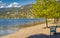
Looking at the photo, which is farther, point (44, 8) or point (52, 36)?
point (44, 8)

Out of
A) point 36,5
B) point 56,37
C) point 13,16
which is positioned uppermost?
point 36,5

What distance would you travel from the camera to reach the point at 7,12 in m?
158

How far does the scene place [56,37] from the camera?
11.5 m

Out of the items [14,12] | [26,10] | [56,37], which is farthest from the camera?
[14,12]

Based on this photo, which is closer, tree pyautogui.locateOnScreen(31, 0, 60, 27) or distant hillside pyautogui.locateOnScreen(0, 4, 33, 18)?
tree pyautogui.locateOnScreen(31, 0, 60, 27)

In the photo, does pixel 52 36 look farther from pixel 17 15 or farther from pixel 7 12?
pixel 17 15

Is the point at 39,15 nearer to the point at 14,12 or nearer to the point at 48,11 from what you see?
the point at 48,11

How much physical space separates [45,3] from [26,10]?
132 metres

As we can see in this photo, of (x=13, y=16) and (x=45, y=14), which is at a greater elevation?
(x=45, y=14)

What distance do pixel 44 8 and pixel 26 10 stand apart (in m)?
132

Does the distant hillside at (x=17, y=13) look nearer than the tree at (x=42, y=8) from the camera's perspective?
No

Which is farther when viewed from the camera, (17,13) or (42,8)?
(17,13)

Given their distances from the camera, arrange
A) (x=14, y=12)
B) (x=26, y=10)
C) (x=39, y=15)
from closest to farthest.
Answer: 1. (x=39, y=15)
2. (x=26, y=10)
3. (x=14, y=12)

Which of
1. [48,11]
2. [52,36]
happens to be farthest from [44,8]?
[52,36]
